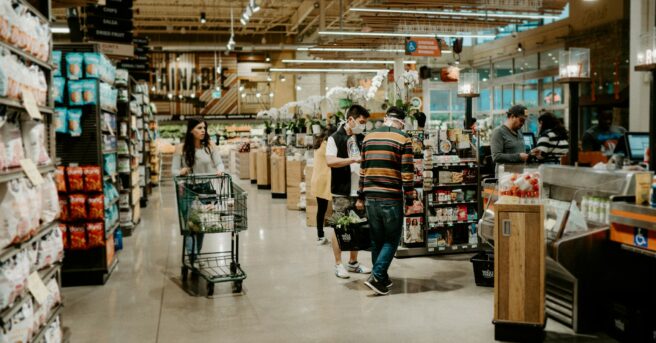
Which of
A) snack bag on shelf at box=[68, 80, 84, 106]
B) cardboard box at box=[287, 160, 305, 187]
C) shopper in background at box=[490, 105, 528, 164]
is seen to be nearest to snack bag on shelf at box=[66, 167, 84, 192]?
snack bag on shelf at box=[68, 80, 84, 106]

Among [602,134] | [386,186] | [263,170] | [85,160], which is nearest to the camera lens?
[386,186]

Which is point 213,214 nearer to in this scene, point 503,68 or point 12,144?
point 12,144

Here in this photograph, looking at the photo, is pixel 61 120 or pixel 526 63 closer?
pixel 61 120

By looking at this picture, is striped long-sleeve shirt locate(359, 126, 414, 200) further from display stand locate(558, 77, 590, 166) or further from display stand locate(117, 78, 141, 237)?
display stand locate(117, 78, 141, 237)

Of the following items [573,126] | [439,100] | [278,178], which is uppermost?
[439,100]

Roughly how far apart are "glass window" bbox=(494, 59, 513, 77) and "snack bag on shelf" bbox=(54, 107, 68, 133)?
17553 millimetres

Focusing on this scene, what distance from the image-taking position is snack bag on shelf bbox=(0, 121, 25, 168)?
2.92 m

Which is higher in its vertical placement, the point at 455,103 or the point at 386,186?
the point at 455,103

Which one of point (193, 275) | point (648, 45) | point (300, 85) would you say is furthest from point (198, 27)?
point (648, 45)

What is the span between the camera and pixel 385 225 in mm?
5332

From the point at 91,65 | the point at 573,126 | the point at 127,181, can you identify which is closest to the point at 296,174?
the point at 127,181

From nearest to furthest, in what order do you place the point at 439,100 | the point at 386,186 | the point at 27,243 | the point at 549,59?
the point at 27,243, the point at 386,186, the point at 549,59, the point at 439,100

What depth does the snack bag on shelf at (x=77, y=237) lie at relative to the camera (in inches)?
229

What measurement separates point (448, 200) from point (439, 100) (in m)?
19.9
